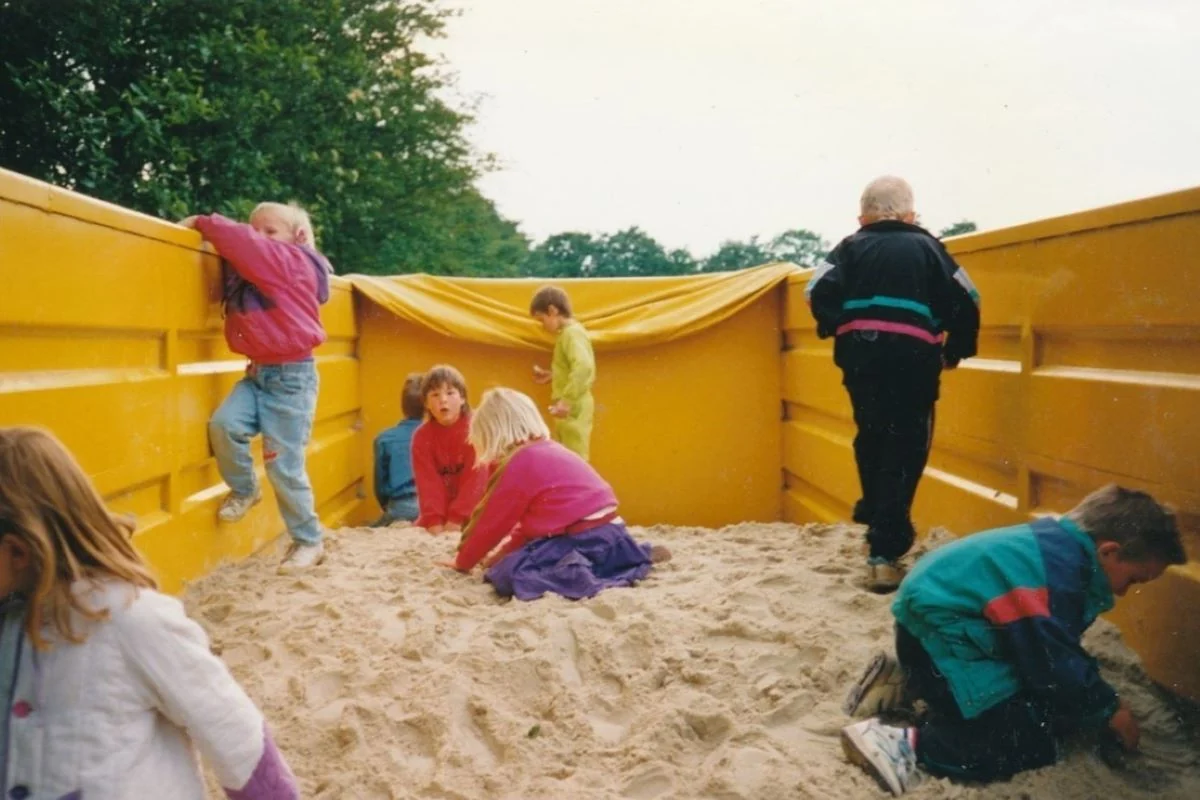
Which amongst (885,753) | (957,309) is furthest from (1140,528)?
(957,309)

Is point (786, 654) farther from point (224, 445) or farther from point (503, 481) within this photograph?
point (224, 445)

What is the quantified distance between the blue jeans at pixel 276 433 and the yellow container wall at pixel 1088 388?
232cm

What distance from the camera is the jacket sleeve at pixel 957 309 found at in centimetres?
396

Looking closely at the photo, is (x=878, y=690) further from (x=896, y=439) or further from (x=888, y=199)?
(x=888, y=199)

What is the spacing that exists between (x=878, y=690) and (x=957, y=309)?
141 centimetres

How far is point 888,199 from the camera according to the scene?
14.1 ft

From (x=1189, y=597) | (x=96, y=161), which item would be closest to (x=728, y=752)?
(x=1189, y=597)

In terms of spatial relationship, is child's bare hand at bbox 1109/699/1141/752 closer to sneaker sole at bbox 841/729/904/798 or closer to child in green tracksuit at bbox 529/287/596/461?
sneaker sole at bbox 841/729/904/798

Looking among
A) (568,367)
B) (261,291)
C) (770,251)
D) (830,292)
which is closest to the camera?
(830,292)

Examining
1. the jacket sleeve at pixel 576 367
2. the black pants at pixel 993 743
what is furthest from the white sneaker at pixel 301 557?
the black pants at pixel 993 743

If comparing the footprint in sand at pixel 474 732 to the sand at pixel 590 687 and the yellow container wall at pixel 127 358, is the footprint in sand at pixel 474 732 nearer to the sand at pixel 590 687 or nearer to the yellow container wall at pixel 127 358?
the sand at pixel 590 687

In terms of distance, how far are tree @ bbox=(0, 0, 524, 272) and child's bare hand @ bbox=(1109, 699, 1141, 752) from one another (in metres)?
9.15

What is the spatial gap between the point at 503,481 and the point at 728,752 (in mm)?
2146

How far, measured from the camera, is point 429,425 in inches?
250
